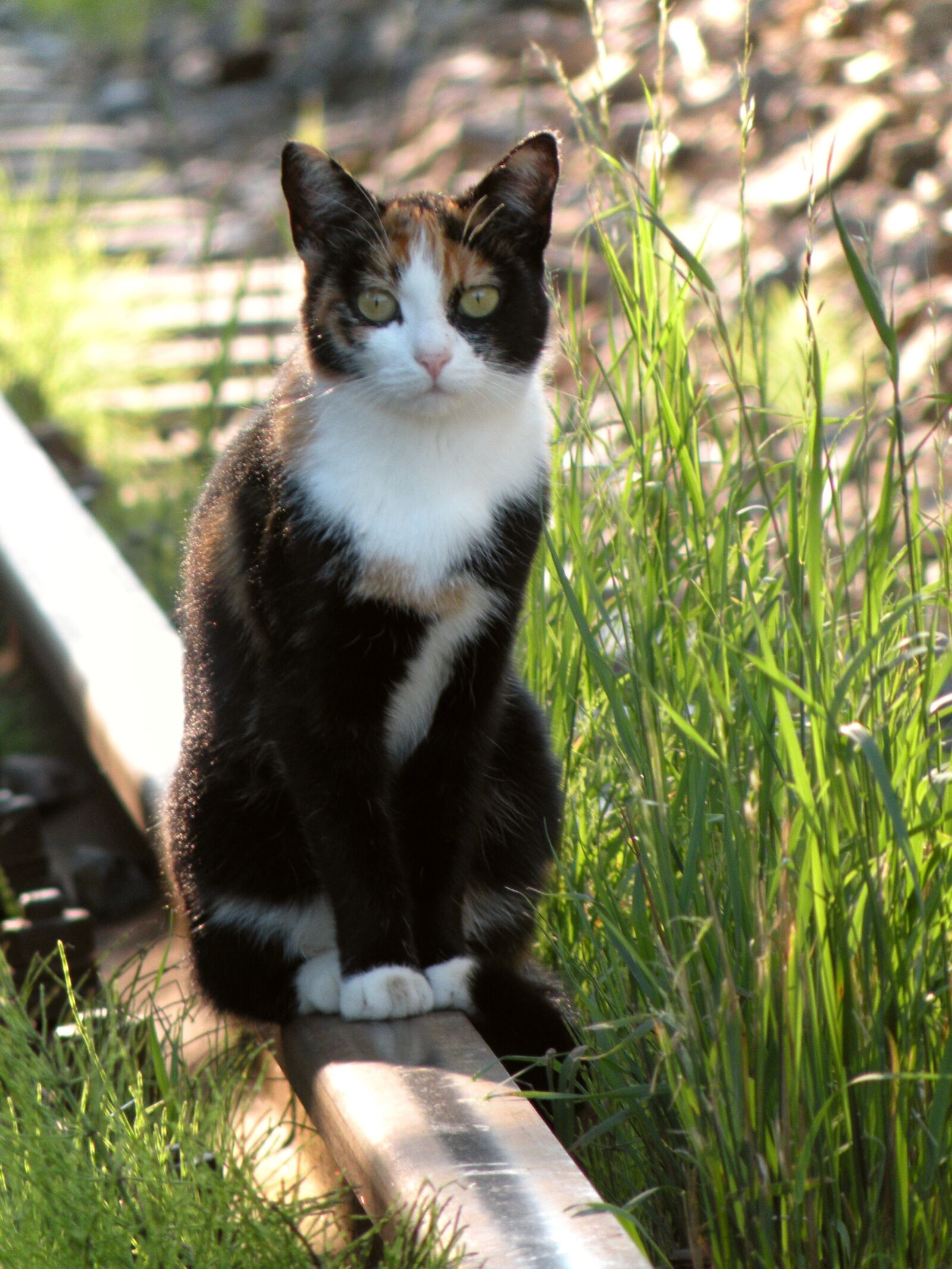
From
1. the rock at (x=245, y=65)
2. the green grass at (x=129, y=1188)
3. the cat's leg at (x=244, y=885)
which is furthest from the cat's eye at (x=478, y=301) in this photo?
the rock at (x=245, y=65)

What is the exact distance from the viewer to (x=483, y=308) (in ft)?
6.66

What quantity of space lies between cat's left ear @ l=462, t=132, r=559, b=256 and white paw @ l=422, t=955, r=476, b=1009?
0.93 meters

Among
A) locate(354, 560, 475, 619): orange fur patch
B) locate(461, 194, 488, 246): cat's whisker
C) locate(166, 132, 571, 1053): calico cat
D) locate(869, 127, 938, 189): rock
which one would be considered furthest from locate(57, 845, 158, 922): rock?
locate(869, 127, 938, 189): rock

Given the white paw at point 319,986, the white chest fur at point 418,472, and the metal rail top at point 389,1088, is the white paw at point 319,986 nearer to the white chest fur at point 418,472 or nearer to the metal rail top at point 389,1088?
the metal rail top at point 389,1088

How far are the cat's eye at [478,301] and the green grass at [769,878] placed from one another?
183 millimetres

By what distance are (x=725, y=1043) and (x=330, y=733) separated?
78 centimetres

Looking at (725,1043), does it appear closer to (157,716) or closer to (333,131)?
(157,716)

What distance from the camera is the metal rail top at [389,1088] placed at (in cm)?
134

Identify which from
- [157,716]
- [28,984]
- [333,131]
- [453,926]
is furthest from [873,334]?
[333,131]

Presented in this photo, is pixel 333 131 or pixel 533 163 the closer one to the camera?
pixel 533 163

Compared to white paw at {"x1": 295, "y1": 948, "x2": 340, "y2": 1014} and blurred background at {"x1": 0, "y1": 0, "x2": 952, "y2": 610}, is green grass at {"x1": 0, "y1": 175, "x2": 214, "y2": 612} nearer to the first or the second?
blurred background at {"x1": 0, "y1": 0, "x2": 952, "y2": 610}

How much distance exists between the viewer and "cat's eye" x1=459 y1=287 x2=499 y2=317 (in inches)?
79.2

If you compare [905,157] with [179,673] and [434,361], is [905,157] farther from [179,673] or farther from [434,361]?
[434,361]

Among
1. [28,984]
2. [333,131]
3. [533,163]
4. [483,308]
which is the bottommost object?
[28,984]
